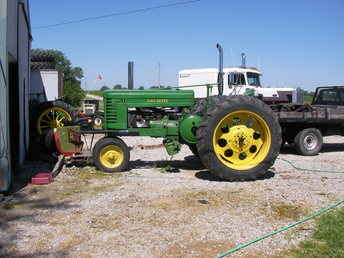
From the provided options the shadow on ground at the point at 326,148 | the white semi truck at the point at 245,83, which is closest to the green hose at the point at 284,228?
the shadow on ground at the point at 326,148

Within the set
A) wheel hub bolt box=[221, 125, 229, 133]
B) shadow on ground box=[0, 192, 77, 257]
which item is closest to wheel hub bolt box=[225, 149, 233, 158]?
wheel hub bolt box=[221, 125, 229, 133]

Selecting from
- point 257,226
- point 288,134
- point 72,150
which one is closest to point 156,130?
point 72,150

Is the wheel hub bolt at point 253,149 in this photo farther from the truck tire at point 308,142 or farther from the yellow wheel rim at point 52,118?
the yellow wheel rim at point 52,118

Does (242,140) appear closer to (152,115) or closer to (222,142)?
(222,142)

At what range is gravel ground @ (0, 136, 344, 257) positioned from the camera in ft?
13.5

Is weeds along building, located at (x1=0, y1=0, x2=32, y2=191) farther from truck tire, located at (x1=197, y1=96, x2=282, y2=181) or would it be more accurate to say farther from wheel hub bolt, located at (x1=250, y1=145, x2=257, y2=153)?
wheel hub bolt, located at (x1=250, y1=145, x2=257, y2=153)

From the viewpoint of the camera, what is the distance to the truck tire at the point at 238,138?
265 inches

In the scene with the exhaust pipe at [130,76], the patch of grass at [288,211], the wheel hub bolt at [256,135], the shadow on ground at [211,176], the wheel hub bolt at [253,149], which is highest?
the exhaust pipe at [130,76]

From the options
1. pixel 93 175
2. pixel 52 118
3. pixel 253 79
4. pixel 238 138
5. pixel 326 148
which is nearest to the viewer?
pixel 238 138

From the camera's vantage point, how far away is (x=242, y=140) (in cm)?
702

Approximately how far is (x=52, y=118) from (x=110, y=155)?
369 cm

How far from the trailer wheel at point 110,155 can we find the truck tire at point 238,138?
5.03 ft

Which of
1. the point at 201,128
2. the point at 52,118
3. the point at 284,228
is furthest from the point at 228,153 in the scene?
the point at 52,118

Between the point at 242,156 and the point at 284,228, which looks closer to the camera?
the point at 284,228
